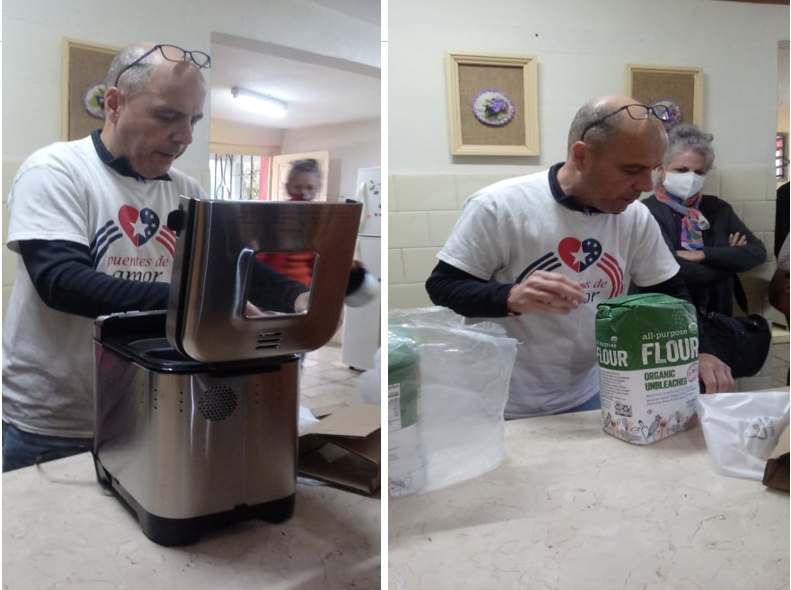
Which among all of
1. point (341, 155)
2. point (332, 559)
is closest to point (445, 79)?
point (341, 155)

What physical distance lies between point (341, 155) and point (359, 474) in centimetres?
41

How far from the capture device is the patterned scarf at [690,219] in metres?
0.87

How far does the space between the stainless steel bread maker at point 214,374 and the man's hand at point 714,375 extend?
576 millimetres

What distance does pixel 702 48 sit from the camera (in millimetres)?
904

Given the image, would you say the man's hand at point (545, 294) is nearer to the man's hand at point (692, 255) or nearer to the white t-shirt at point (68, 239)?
the man's hand at point (692, 255)

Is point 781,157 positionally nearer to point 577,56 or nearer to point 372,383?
point 577,56

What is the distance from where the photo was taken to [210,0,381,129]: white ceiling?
2.41 feet

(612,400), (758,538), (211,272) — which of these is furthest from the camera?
(612,400)

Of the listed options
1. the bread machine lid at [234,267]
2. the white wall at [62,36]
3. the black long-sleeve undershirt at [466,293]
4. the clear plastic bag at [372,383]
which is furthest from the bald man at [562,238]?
the white wall at [62,36]

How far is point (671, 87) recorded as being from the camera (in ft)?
2.90

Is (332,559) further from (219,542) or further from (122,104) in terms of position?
(122,104)

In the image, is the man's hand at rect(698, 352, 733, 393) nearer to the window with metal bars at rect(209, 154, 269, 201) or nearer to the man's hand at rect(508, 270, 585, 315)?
the man's hand at rect(508, 270, 585, 315)

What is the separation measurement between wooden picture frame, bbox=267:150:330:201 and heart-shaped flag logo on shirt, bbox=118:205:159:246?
0.14m

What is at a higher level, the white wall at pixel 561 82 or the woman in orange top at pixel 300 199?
the white wall at pixel 561 82
